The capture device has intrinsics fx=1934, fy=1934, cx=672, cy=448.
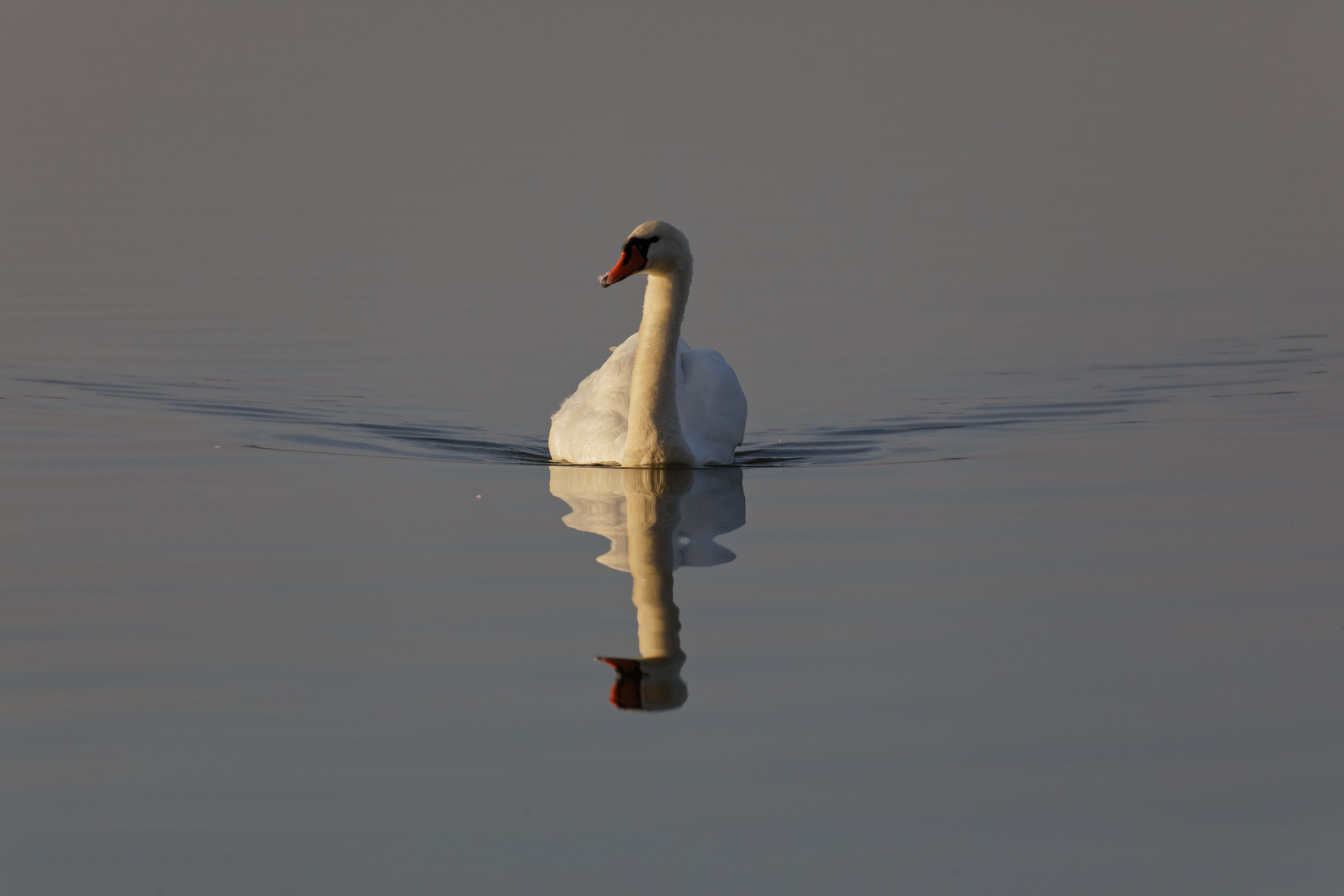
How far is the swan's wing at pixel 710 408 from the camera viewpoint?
38.8 feet

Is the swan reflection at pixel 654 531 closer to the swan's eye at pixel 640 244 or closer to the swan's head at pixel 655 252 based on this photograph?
the swan's head at pixel 655 252

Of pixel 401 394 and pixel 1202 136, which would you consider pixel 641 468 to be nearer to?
pixel 401 394

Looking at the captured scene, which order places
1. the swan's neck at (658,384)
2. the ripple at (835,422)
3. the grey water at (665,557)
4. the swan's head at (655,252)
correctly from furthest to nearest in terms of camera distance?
the ripple at (835,422) → the swan's head at (655,252) → the swan's neck at (658,384) → the grey water at (665,557)

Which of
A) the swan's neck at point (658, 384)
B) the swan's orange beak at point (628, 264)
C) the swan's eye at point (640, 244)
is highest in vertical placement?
the swan's eye at point (640, 244)

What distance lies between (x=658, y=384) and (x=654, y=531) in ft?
6.55

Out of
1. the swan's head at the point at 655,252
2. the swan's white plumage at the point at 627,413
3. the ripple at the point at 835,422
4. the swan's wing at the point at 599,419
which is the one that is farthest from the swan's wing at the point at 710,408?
the swan's head at the point at 655,252

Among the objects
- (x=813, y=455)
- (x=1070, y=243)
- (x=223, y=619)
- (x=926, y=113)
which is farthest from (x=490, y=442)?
(x=926, y=113)

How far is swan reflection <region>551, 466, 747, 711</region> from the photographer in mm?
7113

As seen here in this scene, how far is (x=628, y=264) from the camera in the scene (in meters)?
11.6

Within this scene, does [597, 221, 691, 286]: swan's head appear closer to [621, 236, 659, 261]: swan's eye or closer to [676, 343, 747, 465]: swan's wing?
[621, 236, 659, 261]: swan's eye

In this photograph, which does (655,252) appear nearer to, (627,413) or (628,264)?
(628,264)

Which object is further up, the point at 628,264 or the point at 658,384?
the point at 628,264

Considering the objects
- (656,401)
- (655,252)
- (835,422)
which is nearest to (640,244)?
(655,252)

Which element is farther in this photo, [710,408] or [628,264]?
[710,408]
